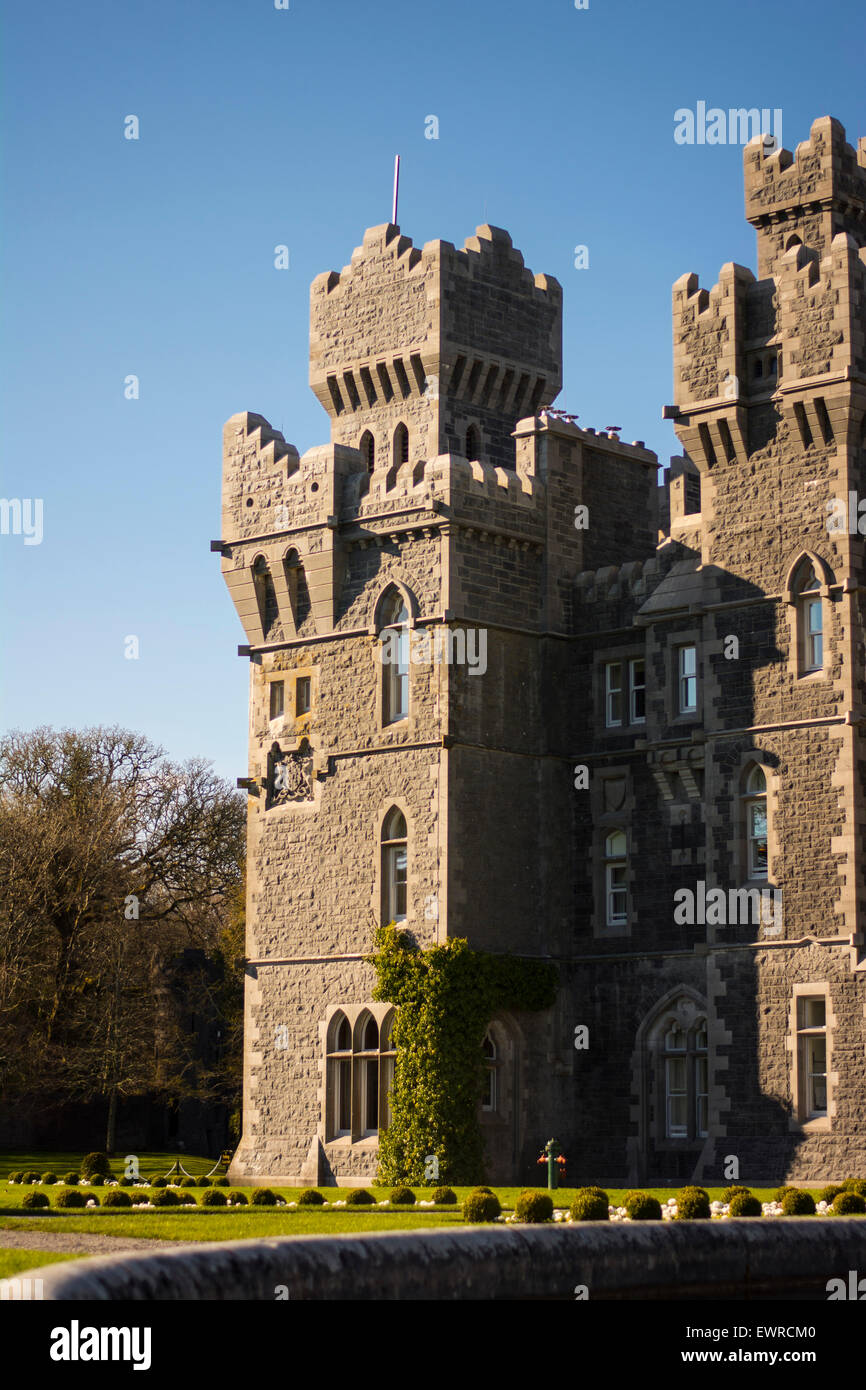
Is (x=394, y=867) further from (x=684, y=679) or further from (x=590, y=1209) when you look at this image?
(x=590, y=1209)

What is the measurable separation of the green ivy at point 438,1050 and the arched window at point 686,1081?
2.98 metres

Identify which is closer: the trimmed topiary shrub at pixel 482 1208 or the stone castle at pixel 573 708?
the trimmed topiary shrub at pixel 482 1208

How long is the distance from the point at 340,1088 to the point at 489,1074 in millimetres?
2936

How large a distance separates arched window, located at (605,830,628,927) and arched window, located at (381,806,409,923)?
12.6ft

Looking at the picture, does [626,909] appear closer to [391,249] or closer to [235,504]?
[235,504]

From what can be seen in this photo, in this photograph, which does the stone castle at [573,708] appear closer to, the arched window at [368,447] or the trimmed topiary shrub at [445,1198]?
the arched window at [368,447]

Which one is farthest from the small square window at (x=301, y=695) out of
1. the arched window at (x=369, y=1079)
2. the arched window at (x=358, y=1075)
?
the arched window at (x=369, y=1079)

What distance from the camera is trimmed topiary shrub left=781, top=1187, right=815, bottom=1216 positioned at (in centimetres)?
2627

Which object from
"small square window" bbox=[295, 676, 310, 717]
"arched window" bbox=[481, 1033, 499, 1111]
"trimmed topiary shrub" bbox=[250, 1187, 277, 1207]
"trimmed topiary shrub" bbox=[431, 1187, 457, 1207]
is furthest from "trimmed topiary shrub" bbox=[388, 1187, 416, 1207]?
"small square window" bbox=[295, 676, 310, 717]

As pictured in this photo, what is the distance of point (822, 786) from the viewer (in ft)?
112

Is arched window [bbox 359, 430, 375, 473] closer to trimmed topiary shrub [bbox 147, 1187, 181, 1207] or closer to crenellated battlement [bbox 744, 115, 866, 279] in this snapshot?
crenellated battlement [bbox 744, 115, 866, 279]

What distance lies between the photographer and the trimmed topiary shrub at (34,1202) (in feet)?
91.2
